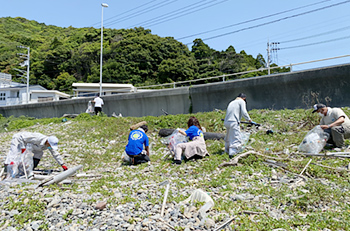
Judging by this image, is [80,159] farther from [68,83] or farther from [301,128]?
[68,83]

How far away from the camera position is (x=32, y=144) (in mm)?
7840

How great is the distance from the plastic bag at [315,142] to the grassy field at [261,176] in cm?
26

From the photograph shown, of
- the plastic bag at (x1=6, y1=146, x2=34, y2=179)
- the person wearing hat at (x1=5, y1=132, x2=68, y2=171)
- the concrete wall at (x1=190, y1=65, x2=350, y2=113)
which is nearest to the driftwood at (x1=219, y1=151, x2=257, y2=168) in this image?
the person wearing hat at (x1=5, y1=132, x2=68, y2=171)

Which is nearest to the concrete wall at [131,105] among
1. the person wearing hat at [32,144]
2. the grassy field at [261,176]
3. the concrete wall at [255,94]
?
the concrete wall at [255,94]

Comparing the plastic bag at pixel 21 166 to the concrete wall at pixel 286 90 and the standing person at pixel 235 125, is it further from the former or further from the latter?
the concrete wall at pixel 286 90

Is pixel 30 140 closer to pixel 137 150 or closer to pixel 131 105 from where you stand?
pixel 137 150

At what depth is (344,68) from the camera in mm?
10156

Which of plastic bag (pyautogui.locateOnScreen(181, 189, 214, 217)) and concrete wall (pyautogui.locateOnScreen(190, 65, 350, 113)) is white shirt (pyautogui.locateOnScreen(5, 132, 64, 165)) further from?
concrete wall (pyautogui.locateOnScreen(190, 65, 350, 113))

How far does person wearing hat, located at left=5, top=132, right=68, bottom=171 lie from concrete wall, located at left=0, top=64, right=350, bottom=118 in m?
7.65

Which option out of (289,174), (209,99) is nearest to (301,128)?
(289,174)

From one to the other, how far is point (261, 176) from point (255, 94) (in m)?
6.53

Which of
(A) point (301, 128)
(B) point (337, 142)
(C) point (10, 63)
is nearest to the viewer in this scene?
(B) point (337, 142)

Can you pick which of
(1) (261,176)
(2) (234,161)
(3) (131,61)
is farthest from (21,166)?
(3) (131,61)

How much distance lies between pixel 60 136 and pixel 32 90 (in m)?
42.2
